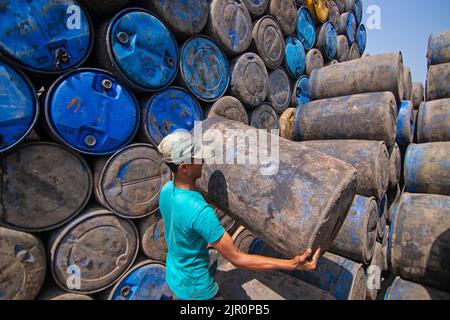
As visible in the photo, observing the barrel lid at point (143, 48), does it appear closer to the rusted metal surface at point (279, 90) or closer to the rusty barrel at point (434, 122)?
the rusted metal surface at point (279, 90)

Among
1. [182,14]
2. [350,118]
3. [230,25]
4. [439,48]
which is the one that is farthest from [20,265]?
[439,48]

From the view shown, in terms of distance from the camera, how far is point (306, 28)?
410 centimetres

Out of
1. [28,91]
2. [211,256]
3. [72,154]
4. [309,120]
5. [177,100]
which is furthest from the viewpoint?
[309,120]

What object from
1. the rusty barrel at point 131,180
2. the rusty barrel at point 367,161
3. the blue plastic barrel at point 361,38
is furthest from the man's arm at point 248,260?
the blue plastic barrel at point 361,38

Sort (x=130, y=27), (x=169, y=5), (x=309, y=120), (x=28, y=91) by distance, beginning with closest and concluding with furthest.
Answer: (x=28, y=91), (x=130, y=27), (x=169, y=5), (x=309, y=120)

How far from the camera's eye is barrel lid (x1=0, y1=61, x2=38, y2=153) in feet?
4.70

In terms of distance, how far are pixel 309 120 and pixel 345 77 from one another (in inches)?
33.2

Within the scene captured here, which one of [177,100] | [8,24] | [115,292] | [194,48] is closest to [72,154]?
[8,24]

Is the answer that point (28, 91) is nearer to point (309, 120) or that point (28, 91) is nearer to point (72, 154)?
point (72, 154)

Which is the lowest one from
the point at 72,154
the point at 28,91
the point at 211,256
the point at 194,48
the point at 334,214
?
the point at 211,256

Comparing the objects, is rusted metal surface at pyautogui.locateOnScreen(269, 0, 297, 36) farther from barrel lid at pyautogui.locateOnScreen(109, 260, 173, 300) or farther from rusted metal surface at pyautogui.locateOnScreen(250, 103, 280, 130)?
barrel lid at pyautogui.locateOnScreen(109, 260, 173, 300)

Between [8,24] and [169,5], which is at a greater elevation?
[169,5]

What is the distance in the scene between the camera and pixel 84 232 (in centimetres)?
182

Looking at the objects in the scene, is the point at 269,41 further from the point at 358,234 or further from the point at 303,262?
the point at 303,262
